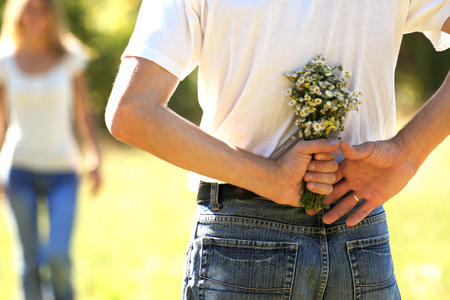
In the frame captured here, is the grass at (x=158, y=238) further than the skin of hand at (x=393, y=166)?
Yes

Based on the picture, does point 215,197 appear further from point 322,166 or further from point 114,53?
point 114,53

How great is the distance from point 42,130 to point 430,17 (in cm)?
331

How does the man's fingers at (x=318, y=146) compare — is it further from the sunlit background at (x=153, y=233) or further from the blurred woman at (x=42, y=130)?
the blurred woman at (x=42, y=130)

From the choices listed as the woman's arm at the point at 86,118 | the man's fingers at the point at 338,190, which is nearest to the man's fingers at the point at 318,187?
the man's fingers at the point at 338,190

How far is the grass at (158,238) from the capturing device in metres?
5.39

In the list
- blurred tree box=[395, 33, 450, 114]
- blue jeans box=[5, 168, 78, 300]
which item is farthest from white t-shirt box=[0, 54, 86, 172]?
blurred tree box=[395, 33, 450, 114]

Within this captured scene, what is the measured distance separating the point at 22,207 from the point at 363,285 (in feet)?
9.87

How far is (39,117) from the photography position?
4699 millimetres

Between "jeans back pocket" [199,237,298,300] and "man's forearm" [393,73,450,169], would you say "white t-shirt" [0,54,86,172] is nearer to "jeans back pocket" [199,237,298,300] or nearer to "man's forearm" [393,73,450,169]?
"jeans back pocket" [199,237,298,300]

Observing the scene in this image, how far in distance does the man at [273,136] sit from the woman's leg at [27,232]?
266cm

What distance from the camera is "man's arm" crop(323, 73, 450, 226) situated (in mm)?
1960

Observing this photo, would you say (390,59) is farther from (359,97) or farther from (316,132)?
(316,132)

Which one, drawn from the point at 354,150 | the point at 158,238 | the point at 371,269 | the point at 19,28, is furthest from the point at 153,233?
the point at 354,150

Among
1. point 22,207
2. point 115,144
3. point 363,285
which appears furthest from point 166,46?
point 115,144
